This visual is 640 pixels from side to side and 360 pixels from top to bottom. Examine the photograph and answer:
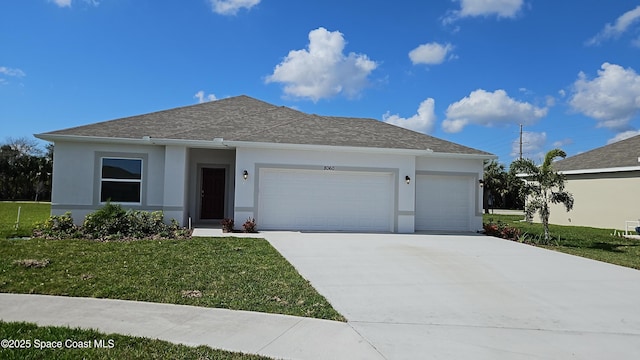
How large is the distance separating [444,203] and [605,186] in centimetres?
1088

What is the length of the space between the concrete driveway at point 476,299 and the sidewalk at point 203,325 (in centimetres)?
49

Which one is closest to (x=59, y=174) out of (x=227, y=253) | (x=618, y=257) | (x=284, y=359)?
(x=227, y=253)

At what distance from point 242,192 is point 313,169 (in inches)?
106

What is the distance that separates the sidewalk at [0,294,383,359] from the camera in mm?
4219

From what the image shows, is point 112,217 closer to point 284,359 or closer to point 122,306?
point 122,306

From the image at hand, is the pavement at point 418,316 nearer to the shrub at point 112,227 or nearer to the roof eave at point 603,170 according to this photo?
the shrub at point 112,227

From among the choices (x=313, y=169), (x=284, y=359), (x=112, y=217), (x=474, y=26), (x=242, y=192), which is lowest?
(x=284, y=359)

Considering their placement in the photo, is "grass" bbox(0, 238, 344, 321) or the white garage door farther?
the white garage door

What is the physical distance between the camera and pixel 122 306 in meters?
5.41

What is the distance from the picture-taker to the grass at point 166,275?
5.86m

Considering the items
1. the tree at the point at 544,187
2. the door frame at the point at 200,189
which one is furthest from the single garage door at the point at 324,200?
the tree at the point at 544,187

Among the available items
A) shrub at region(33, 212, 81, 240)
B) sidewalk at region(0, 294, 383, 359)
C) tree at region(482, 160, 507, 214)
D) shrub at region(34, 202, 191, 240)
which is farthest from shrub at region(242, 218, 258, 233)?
tree at region(482, 160, 507, 214)

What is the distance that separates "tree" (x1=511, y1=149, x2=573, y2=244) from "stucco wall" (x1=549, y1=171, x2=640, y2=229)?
26.8 feet

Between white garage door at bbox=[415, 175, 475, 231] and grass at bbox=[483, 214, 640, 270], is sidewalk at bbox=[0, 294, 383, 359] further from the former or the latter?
white garage door at bbox=[415, 175, 475, 231]
